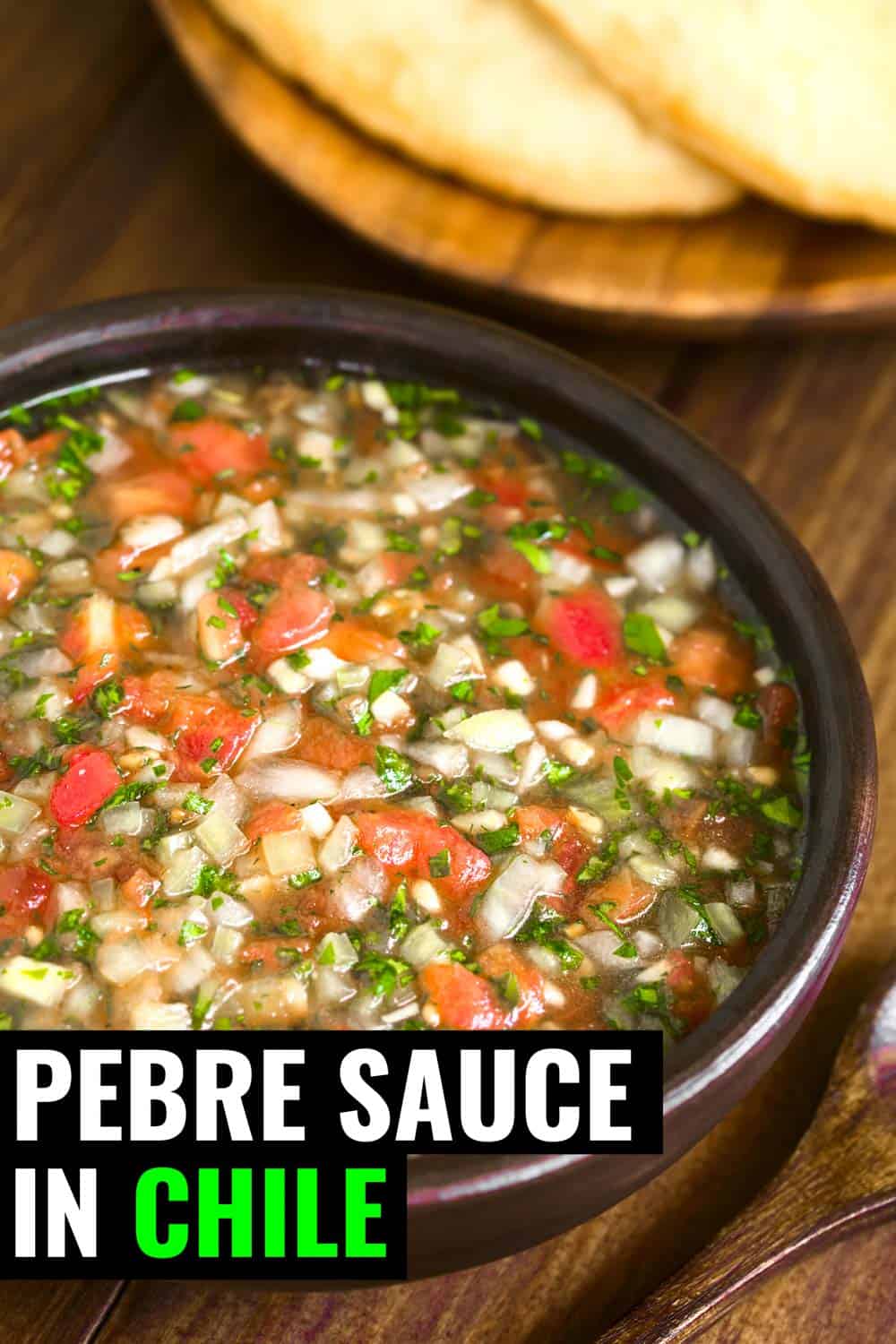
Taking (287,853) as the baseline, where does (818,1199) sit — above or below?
below

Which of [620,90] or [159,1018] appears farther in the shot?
[620,90]

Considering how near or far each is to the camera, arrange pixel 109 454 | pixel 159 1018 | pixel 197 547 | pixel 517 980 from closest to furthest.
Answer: pixel 159 1018, pixel 517 980, pixel 197 547, pixel 109 454

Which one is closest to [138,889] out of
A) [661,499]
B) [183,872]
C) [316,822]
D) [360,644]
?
[183,872]

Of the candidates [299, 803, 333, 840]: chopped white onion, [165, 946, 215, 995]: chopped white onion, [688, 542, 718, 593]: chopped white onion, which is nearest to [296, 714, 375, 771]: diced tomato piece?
[299, 803, 333, 840]: chopped white onion

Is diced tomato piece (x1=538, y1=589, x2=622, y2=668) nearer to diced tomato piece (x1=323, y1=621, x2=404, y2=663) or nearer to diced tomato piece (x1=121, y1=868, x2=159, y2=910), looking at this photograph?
diced tomato piece (x1=323, y1=621, x2=404, y2=663)

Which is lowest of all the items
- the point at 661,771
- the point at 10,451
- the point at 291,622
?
the point at 661,771

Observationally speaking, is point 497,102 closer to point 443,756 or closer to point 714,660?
point 714,660

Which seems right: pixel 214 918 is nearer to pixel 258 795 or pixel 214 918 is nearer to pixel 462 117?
pixel 258 795
